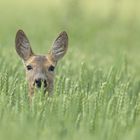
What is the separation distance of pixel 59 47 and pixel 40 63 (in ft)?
2.97

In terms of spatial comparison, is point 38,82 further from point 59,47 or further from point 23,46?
point 59,47

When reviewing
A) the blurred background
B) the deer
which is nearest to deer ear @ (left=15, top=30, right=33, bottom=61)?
the deer

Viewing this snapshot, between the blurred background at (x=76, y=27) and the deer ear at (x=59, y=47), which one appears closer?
the deer ear at (x=59, y=47)

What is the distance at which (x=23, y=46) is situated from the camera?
10.4m

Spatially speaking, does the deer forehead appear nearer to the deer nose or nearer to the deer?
the deer

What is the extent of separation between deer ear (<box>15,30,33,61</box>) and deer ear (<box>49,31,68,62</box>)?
0.33 metres

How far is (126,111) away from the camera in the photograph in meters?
7.39

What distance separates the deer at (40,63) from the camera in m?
9.39

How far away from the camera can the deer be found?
30.8ft

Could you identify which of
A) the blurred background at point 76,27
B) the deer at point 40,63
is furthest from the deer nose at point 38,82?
the blurred background at point 76,27

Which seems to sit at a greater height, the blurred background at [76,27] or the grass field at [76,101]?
the blurred background at [76,27]

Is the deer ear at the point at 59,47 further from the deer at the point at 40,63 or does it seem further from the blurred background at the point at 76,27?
the blurred background at the point at 76,27

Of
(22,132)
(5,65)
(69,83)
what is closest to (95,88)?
(69,83)

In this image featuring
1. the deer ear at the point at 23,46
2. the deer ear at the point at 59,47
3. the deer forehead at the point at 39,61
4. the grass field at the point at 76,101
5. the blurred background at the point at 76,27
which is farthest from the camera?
the blurred background at the point at 76,27
